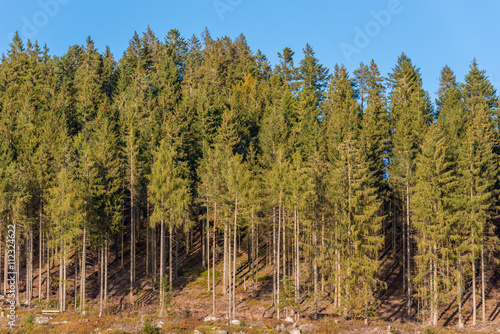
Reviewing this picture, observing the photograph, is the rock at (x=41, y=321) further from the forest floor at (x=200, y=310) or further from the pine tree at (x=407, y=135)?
the pine tree at (x=407, y=135)

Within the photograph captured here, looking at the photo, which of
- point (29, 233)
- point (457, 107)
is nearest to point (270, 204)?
point (29, 233)

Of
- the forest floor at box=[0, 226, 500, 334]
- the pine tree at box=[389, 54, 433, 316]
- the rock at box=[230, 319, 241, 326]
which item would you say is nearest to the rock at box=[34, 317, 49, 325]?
the forest floor at box=[0, 226, 500, 334]

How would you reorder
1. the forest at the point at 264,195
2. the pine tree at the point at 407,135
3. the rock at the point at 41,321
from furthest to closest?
the pine tree at the point at 407,135
the forest at the point at 264,195
the rock at the point at 41,321

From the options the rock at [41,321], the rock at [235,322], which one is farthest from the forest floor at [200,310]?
the rock at [235,322]

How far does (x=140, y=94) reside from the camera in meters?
60.9

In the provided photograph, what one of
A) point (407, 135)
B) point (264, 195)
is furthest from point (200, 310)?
point (407, 135)

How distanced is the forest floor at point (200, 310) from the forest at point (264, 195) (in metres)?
0.58

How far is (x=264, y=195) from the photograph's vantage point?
39.6m

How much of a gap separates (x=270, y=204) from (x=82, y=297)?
17.4 meters

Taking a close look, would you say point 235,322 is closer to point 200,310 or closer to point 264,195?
point 200,310

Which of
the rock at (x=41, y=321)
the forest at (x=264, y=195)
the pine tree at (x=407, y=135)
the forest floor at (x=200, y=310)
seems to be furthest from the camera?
the pine tree at (x=407, y=135)

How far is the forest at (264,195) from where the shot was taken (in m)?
36.1

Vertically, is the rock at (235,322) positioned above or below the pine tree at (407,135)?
below

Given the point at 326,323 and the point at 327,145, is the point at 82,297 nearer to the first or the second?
the point at 326,323
